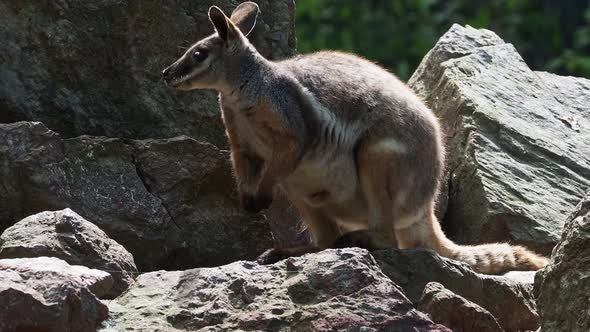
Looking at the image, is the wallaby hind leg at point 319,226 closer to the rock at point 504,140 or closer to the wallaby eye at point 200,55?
Answer: the rock at point 504,140

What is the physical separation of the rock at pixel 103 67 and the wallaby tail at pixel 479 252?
1380 mm

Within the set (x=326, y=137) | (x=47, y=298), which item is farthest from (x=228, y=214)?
(x=47, y=298)

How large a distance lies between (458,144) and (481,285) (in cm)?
216

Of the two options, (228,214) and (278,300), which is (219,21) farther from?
→ (278,300)

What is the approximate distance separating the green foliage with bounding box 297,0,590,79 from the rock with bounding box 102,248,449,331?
1329 centimetres

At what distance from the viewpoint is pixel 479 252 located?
888 centimetres

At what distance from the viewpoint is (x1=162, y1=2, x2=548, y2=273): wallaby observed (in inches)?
333

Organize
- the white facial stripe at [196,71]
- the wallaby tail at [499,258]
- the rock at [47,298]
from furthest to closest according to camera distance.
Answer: the wallaby tail at [499,258]
the white facial stripe at [196,71]
the rock at [47,298]

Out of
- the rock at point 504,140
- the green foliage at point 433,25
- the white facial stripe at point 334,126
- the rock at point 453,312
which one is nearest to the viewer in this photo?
the rock at point 453,312

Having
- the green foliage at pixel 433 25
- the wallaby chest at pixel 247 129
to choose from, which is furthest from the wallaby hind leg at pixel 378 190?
the green foliage at pixel 433 25

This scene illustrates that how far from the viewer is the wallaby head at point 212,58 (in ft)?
27.3

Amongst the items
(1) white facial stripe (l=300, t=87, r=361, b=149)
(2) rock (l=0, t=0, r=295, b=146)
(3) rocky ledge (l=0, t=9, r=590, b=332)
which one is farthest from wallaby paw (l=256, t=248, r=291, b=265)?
(2) rock (l=0, t=0, r=295, b=146)

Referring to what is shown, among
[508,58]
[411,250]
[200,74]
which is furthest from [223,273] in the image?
[508,58]

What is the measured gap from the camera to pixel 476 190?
364 inches
